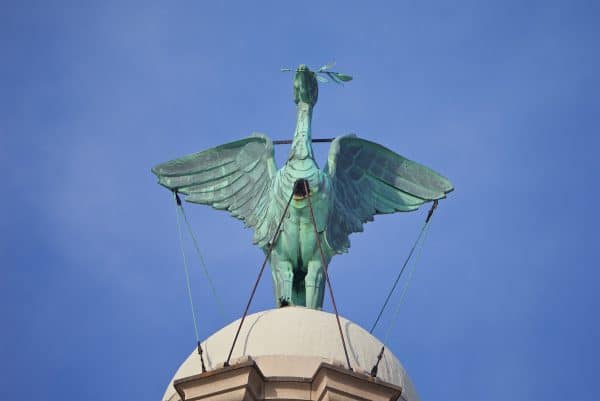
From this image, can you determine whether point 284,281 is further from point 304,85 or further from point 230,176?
point 304,85

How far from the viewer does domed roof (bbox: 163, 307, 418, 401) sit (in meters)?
20.5

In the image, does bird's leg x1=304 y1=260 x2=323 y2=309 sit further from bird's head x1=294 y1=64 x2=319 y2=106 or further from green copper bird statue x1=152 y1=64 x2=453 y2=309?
bird's head x1=294 y1=64 x2=319 y2=106

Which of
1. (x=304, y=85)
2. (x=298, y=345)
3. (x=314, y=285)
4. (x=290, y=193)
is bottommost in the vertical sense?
(x=298, y=345)

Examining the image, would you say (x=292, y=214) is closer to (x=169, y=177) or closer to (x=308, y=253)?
(x=308, y=253)

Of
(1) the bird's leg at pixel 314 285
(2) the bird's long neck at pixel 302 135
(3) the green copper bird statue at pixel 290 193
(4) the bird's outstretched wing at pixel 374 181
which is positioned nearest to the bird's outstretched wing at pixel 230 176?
(3) the green copper bird statue at pixel 290 193

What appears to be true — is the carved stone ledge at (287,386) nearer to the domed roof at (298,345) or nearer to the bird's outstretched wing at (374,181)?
the domed roof at (298,345)

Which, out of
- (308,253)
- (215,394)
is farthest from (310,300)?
(215,394)

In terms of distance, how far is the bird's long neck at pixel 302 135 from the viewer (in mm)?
24453

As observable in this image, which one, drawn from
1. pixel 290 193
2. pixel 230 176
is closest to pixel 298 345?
pixel 290 193

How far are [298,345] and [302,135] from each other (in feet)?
17.6

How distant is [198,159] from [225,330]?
5019mm

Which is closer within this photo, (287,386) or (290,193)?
(287,386)

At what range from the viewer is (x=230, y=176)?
25.8m

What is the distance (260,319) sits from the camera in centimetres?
2148
